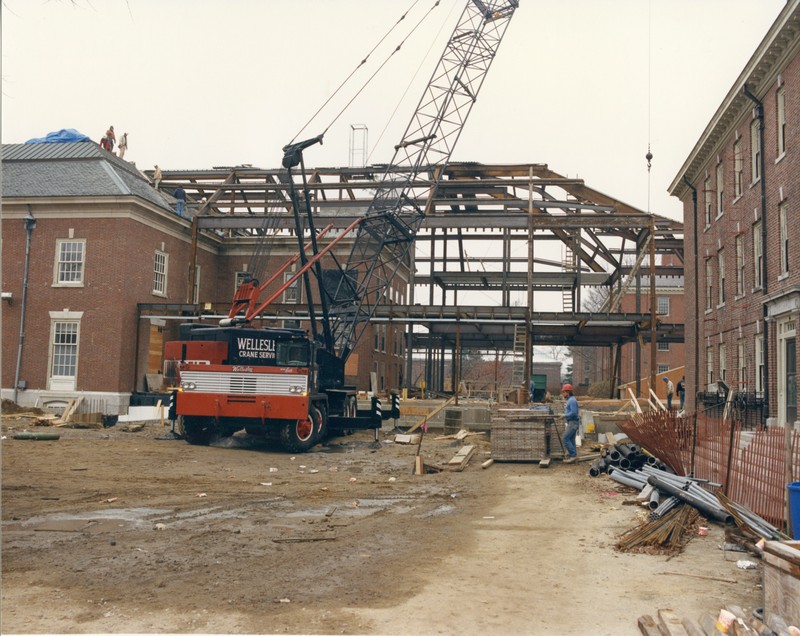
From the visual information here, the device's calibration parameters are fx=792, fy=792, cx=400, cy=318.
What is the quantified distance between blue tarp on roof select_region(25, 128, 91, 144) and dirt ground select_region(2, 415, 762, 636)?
81.8ft

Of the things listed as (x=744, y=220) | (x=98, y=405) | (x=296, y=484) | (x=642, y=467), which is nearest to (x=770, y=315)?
(x=744, y=220)

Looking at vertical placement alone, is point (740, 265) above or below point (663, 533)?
above

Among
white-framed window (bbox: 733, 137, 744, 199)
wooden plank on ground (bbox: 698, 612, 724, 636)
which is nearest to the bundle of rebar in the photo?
wooden plank on ground (bbox: 698, 612, 724, 636)

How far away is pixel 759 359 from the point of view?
22.7 m

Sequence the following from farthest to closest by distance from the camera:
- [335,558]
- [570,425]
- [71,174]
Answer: [71,174] < [570,425] < [335,558]

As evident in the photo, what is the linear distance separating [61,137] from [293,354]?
74.1 feet

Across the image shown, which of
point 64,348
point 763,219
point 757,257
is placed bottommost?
point 64,348

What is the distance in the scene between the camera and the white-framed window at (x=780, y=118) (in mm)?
21016

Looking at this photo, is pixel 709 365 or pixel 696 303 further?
pixel 696 303

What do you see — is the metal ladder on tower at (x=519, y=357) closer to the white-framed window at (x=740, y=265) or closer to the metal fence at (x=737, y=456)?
the white-framed window at (x=740, y=265)

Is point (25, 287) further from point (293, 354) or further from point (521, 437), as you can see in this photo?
point (521, 437)

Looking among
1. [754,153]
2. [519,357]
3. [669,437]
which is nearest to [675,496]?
[669,437]

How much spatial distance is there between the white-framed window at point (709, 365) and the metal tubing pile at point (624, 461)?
13.0 metres

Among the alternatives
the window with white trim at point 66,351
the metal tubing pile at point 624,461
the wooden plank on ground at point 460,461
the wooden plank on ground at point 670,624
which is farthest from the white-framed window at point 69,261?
the wooden plank on ground at point 670,624
